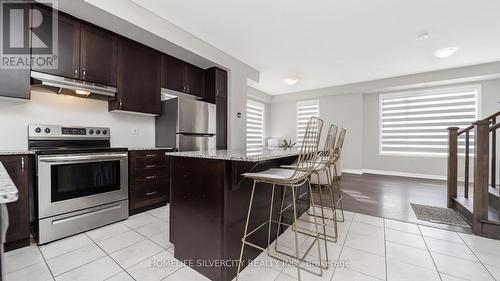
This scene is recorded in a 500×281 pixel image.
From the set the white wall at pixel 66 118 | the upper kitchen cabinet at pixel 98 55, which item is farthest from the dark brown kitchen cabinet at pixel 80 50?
the white wall at pixel 66 118

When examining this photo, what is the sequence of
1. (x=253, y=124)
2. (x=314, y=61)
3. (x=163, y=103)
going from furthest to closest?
Result: 1. (x=253, y=124)
2. (x=314, y=61)
3. (x=163, y=103)

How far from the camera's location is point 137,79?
2986 millimetres

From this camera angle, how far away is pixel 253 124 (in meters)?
7.10

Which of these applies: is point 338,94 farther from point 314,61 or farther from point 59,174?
point 59,174

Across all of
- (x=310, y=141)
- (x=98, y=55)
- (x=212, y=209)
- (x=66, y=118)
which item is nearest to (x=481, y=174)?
(x=310, y=141)

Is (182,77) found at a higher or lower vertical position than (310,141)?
higher

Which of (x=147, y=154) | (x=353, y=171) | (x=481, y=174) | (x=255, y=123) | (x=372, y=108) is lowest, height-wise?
(x=353, y=171)

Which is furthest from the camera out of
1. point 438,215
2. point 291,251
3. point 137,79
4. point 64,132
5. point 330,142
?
point 137,79

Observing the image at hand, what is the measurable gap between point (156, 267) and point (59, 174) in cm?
148

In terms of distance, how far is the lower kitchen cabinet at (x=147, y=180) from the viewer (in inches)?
108

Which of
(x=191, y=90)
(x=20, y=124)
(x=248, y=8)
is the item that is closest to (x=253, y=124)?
(x=191, y=90)

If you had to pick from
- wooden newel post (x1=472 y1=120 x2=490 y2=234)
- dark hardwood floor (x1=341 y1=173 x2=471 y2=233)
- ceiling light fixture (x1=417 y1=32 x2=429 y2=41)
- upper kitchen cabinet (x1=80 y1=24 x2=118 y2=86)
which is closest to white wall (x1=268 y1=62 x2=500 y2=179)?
dark hardwood floor (x1=341 y1=173 x2=471 y2=233)

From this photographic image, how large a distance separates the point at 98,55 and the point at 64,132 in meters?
1.06

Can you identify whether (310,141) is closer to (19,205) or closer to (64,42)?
(19,205)
